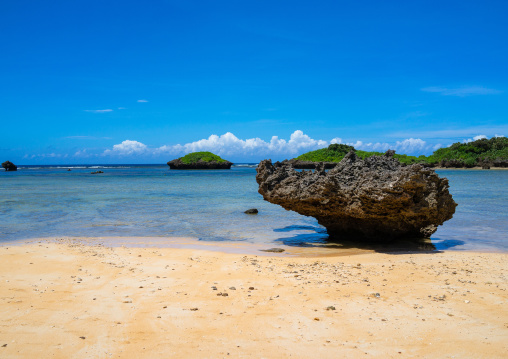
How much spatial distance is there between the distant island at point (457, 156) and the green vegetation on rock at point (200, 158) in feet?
73.3

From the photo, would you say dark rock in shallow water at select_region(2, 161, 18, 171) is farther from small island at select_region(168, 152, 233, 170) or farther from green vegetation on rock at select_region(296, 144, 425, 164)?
green vegetation on rock at select_region(296, 144, 425, 164)

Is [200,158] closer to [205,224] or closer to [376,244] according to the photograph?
[205,224]

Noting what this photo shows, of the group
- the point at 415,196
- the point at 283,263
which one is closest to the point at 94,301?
the point at 283,263

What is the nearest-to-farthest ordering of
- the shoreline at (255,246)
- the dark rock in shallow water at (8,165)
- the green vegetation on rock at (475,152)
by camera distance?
the shoreline at (255,246)
the green vegetation on rock at (475,152)
the dark rock in shallow water at (8,165)

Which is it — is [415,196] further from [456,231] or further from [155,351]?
[155,351]

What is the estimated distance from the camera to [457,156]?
91125mm

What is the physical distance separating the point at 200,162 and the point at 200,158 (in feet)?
4.04

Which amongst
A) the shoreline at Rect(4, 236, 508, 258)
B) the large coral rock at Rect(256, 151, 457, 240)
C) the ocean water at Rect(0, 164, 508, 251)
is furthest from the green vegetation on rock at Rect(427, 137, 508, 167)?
the shoreline at Rect(4, 236, 508, 258)

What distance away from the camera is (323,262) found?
823 cm

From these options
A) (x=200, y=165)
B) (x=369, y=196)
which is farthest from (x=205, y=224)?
(x=200, y=165)

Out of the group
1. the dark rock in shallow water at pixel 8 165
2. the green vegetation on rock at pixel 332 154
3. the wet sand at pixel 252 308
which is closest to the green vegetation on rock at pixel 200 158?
the green vegetation on rock at pixel 332 154

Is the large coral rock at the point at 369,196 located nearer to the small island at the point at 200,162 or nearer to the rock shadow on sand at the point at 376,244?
the rock shadow on sand at the point at 376,244

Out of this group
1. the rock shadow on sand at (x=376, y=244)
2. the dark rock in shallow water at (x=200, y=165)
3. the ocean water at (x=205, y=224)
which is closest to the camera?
the rock shadow on sand at (x=376, y=244)

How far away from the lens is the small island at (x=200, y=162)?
4008 inches
